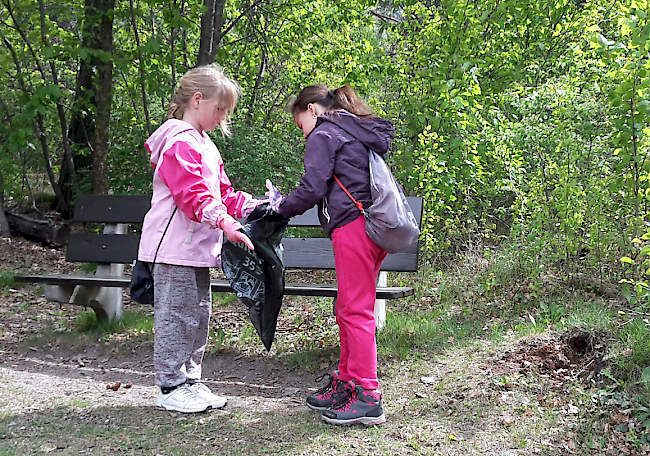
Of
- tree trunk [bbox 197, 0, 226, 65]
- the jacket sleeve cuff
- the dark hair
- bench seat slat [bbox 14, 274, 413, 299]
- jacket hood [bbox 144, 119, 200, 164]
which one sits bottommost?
bench seat slat [bbox 14, 274, 413, 299]

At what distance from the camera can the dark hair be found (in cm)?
341

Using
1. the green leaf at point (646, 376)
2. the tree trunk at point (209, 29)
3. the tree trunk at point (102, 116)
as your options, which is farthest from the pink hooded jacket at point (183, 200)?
the tree trunk at point (102, 116)

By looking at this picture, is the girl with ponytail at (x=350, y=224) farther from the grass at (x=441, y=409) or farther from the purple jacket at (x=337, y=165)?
the grass at (x=441, y=409)

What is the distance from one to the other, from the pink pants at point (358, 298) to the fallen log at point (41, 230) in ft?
21.8

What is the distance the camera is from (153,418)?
3.35 meters

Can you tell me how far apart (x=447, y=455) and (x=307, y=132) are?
1.82 m

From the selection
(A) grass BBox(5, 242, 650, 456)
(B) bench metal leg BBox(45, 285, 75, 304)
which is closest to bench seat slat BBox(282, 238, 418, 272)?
(A) grass BBox(5, 242, 650, 456)

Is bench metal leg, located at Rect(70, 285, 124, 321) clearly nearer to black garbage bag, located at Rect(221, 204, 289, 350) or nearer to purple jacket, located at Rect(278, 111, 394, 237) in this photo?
black garbage bag, located at Rect(221, 204, 289, 350)

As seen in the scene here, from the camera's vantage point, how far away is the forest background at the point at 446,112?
14.8 ft

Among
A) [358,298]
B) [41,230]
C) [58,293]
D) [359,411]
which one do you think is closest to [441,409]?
[359,411]

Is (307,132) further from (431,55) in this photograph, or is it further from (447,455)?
(431,55)

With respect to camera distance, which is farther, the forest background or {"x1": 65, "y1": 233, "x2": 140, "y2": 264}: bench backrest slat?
{"x1": 65, "y1": 233, "x2": 140, "y2": 264}: bench backrest slat

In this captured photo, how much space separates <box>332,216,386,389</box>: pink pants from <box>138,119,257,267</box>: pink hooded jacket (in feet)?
2.13

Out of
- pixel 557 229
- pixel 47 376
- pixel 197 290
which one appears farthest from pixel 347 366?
pixel 557 229
